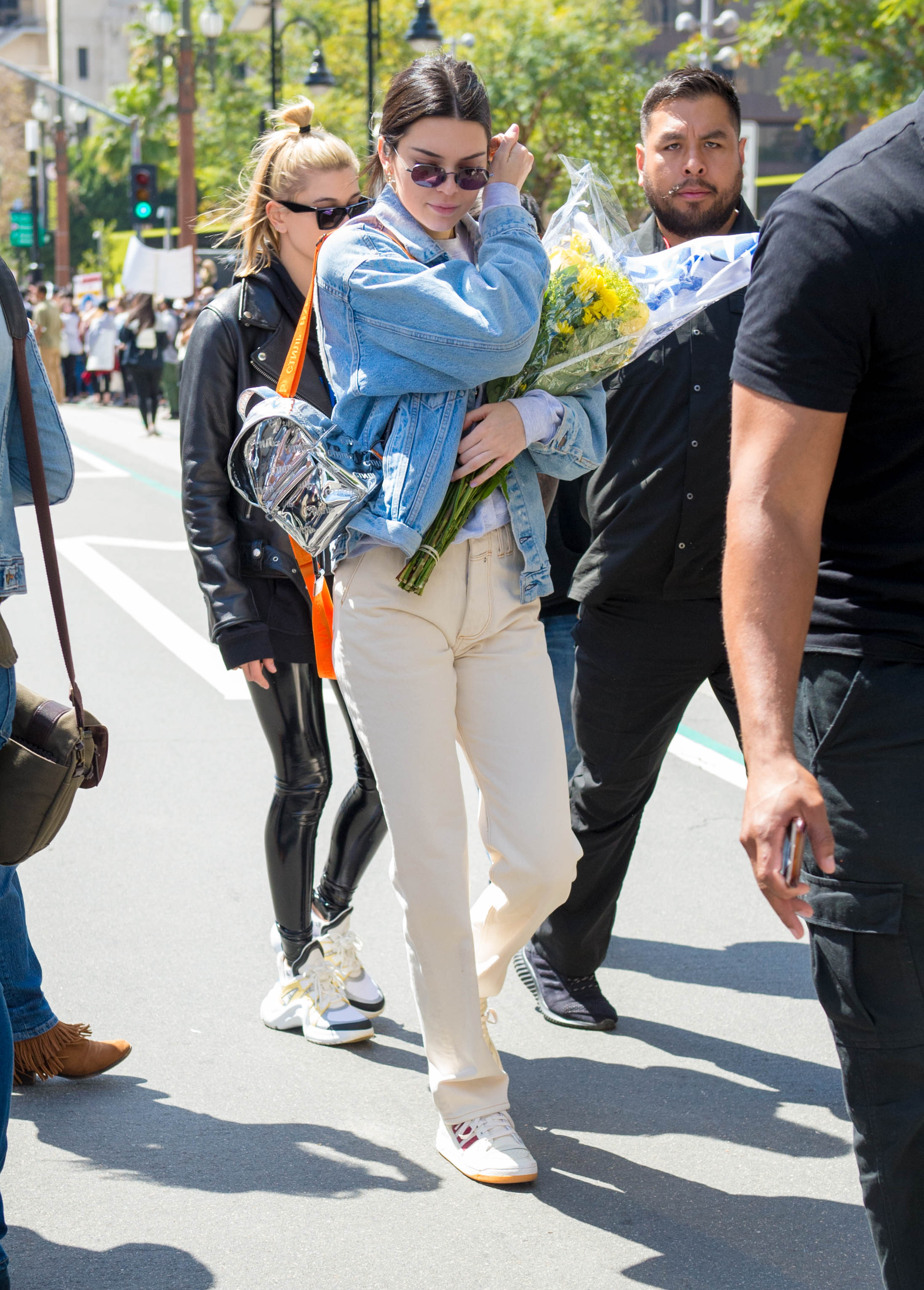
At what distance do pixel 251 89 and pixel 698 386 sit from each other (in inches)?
1770

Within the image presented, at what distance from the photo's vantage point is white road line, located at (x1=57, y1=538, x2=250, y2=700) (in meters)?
8.08

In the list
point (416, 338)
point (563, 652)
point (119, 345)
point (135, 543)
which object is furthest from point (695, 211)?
point (119, 345)

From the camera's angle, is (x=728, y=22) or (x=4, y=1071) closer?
(x=4, y=1071)

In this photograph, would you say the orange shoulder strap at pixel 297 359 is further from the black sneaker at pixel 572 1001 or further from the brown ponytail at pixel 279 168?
the black sneaker at pixel 572 1001

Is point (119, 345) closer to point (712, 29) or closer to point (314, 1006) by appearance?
point (712, 29)

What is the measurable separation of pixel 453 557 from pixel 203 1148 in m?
1.39

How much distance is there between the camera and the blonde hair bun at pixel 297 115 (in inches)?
156

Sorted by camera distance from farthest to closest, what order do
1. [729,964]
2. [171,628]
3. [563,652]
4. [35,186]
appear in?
[35,186]
[171,628]
[563,652]
[729,964]

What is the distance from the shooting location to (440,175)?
3.12 metres

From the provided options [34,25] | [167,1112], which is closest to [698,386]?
[167,1112]

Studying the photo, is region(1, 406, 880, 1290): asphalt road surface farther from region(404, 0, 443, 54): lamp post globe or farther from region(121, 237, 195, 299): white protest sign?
region(121, 237, 195, 299): white protest sign

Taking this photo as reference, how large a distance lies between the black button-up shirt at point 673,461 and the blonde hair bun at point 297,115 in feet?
3.24

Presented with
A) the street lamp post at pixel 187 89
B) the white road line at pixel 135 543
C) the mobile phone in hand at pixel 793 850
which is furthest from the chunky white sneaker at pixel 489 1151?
the street lamp post at pixel 187 89

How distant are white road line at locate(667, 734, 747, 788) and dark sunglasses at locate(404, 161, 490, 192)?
3.49 metres
